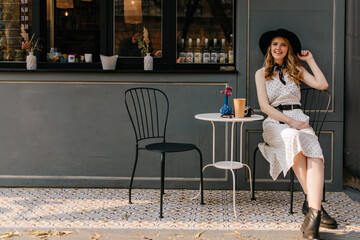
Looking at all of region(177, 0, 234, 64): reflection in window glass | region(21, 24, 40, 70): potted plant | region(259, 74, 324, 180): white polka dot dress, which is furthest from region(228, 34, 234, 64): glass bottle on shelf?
region(21, 24, 40, 70): potted plant

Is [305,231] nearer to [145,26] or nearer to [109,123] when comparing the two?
[109,123]

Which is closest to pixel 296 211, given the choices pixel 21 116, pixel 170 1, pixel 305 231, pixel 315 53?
pixel 305 231

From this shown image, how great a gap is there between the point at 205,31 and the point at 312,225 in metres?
2.52

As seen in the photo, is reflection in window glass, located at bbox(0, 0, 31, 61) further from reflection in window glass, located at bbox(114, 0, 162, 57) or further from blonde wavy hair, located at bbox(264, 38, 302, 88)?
blonde wavy hair, located at bbox(264, 38, 302, 88)

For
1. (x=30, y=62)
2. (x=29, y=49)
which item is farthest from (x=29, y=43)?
(x=30, y=62)

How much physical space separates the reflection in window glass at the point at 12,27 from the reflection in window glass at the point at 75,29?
0.87ft

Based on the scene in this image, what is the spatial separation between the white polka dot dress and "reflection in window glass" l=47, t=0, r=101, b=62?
6.96 ft

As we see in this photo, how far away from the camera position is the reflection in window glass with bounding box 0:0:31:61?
499 cm

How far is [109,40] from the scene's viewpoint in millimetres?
4977

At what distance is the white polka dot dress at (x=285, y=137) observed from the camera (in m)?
3.47

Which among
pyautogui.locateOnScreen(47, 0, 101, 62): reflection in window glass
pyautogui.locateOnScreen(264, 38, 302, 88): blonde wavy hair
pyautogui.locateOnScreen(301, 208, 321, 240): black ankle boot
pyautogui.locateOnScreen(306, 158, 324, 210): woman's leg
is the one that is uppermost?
pyautogui.locateOnScreen(47, 0, 101, 62): reflection in window glass

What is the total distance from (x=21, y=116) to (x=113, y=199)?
4.49 ft

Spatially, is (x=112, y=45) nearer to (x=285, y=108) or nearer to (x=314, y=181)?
(x=285, y=108)

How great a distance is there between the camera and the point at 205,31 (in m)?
4.95
